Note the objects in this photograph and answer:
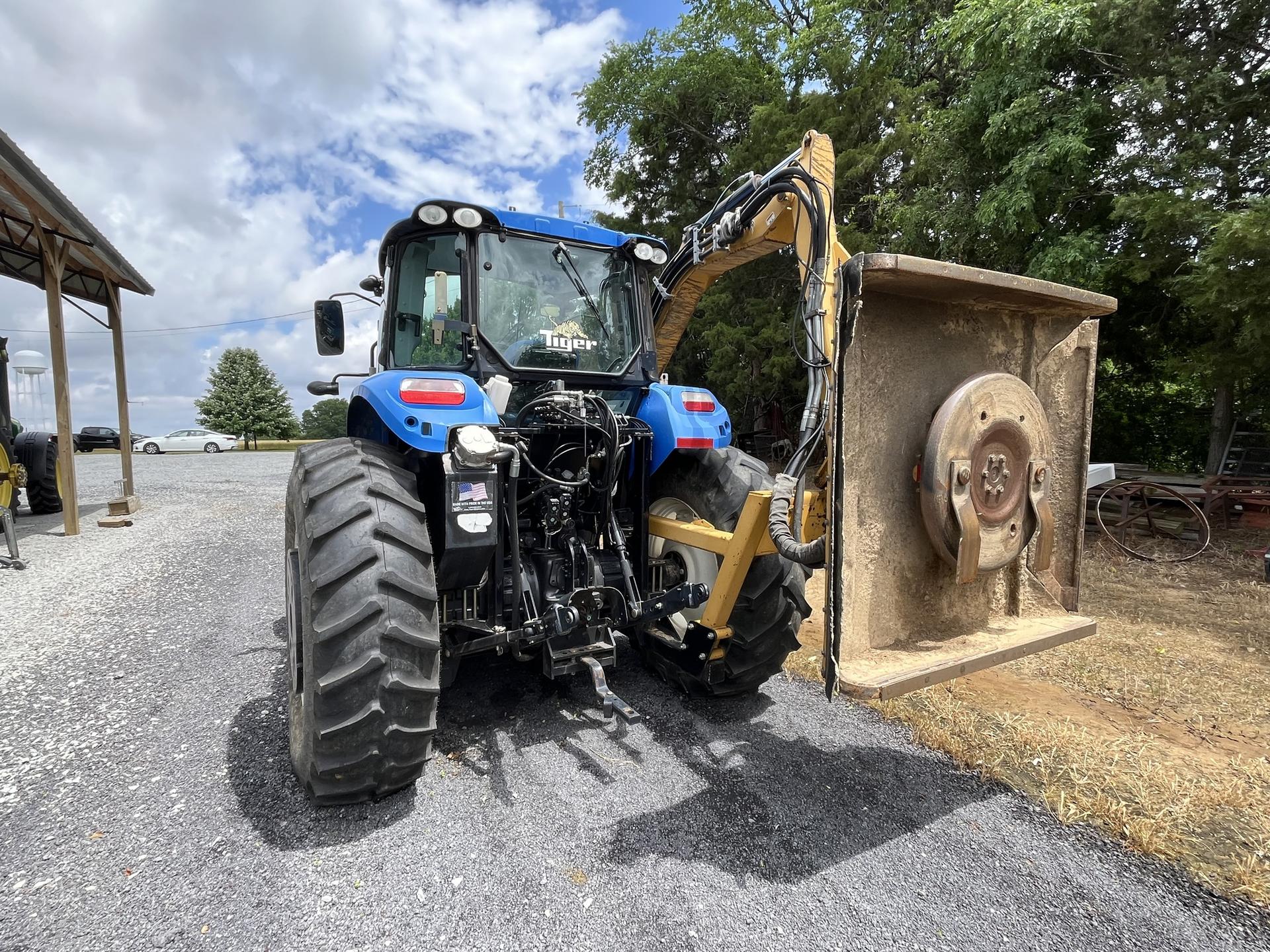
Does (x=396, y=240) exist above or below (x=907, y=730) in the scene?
Result: above

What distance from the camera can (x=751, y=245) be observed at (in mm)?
3330

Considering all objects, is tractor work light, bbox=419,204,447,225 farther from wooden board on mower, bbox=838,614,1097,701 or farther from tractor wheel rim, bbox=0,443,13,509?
tractor wheel rim, bbox=0,443,13,509

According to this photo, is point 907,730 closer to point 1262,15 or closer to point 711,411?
point 711,411

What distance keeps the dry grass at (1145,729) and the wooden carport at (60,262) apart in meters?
8.04

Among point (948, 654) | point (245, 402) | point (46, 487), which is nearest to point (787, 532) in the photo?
point (948, 654)

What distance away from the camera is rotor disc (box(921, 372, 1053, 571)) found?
2.16m

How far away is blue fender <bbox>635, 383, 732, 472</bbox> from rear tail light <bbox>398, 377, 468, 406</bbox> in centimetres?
→ 98

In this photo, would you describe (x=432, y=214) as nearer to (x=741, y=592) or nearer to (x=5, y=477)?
(x=741, y=592)

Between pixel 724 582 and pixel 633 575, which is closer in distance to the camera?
pixel 724 582

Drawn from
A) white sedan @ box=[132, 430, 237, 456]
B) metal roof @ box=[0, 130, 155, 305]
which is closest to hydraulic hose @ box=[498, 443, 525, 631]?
metal roof @ box=[0, 130, 155, 305]

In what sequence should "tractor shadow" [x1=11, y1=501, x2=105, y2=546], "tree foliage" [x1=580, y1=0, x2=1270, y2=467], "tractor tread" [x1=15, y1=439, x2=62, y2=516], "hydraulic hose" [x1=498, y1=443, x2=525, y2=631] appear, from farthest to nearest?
"tractor tread" [x1=15, y1=439, x2=62, y2=516] → "tractor shadow" [x1=11, y1=501, x2=105, y2=546] → "tree foliage" [x1=580, y1=0, x2=1270, y2=467] → "hydraulic hose" [x1=498, y1=443, x2=525, y2=631]

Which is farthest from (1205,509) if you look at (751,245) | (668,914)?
(668,914)

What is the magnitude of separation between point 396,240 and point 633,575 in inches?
78.0

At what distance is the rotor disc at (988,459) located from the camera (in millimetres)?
2158
